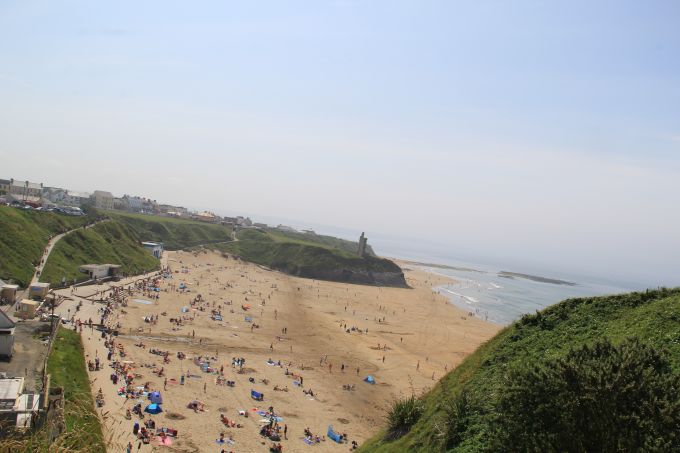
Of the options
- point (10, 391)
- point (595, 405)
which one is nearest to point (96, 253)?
point (10, 391)

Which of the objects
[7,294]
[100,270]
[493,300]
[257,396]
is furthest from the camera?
[493,300]

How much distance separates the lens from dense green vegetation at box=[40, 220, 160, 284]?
50.2m

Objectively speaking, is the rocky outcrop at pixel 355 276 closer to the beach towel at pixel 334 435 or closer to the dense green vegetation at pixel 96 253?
the dense green vegetation at pixel 96 253

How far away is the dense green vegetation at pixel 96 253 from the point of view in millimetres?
50184

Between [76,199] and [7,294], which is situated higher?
[76,199]

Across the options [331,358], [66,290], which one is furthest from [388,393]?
[66,290]

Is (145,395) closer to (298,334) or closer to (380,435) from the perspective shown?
(380,435)

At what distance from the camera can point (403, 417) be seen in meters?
16.5

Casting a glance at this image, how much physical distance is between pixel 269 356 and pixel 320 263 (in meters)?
62.7

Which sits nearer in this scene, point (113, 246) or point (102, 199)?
point (113, 246)

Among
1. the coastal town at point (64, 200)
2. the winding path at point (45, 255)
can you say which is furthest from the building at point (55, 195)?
the winding path at point (45, 255)

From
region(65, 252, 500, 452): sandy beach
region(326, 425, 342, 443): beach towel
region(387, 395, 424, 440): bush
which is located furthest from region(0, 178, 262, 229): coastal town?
region(387, 395, 424, 440): bush

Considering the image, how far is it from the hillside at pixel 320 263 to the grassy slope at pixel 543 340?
82.2 metres

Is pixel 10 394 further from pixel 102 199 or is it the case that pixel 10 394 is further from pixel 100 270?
pixel 102 199
